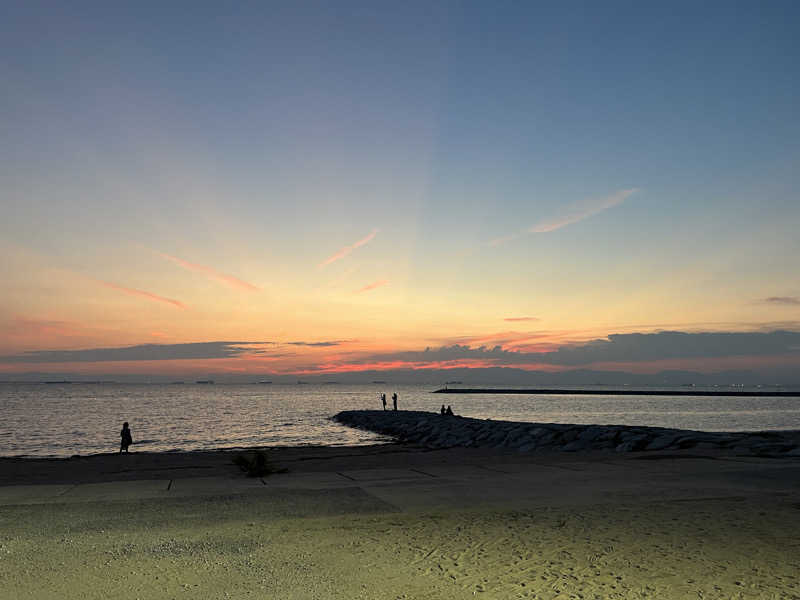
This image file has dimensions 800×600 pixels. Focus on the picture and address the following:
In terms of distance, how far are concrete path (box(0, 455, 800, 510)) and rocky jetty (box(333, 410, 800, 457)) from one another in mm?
5593

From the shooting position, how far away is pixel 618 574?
17.5 ft

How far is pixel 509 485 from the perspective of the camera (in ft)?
33.4

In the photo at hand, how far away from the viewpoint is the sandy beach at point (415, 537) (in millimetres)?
5125

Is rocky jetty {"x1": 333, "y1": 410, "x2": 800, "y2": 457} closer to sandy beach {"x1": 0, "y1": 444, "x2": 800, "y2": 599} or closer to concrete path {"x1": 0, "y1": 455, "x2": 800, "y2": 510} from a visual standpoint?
concrete path {"x1": 0, "y1": 455, "x2": 800, "y2": 510}

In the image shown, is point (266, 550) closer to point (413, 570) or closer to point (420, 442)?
point (413, 570)

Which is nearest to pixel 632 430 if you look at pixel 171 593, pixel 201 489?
pixel 201 489

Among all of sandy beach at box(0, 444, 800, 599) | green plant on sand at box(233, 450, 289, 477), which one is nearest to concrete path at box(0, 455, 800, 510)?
sandy beach at box(0, 444, 800, 599)

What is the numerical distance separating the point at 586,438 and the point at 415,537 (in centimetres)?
2073

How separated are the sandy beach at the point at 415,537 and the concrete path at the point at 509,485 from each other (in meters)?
0.06

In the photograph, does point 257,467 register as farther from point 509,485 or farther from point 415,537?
point 415,537

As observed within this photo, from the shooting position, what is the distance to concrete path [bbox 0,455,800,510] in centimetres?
890

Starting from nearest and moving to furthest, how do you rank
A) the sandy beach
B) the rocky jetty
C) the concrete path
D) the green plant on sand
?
the sandy beach
the concrete path
the green plant on sand
the rocky jetty

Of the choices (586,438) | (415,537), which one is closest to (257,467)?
(415,537)

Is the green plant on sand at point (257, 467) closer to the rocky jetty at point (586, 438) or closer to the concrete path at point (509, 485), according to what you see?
the concrete path at point (509, 485)
